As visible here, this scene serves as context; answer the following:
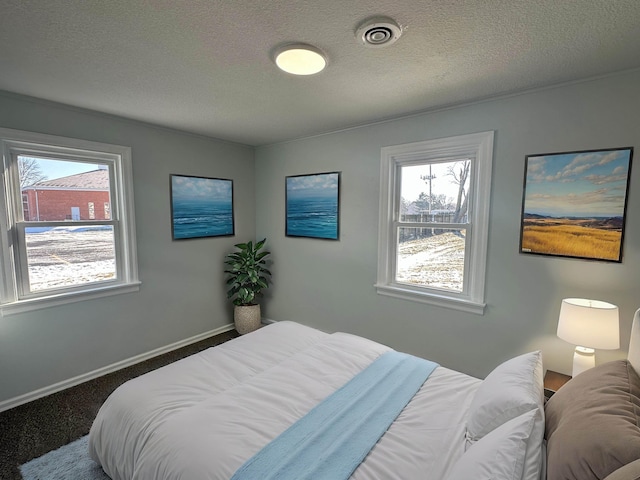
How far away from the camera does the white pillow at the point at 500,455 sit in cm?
94

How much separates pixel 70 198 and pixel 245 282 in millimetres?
1976

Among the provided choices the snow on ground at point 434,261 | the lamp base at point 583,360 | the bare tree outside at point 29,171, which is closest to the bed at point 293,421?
the lamp base at point 583,360

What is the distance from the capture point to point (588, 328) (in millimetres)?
1745

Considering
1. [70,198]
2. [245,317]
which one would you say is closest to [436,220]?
[245,317]

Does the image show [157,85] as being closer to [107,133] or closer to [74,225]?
[107,133]

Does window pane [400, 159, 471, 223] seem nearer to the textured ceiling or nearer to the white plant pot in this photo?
the textured ceiling

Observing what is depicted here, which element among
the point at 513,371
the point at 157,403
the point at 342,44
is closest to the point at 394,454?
the point at 513,371

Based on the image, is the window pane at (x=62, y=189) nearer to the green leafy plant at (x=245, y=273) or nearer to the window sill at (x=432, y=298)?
the green leafy plant at (x=245, y=273)

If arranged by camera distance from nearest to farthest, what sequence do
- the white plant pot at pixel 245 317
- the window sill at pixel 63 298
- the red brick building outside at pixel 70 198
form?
the window sill at pixel 63 298
the red brick building outside at pixel 70 198
the white plant pot at pixel 245 317

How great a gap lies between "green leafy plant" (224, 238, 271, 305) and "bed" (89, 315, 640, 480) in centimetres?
183

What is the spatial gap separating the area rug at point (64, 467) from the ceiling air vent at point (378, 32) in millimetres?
2820

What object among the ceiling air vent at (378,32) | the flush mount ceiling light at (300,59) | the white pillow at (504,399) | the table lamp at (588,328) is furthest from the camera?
the table lamp at (588,328)

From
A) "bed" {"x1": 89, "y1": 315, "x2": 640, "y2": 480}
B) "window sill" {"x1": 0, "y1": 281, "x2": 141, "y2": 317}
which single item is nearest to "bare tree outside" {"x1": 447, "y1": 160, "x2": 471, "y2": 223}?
"bed" {"x1": 89, "y1": 315, "x2": 640, "y2": 480}

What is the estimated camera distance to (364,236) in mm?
3143
